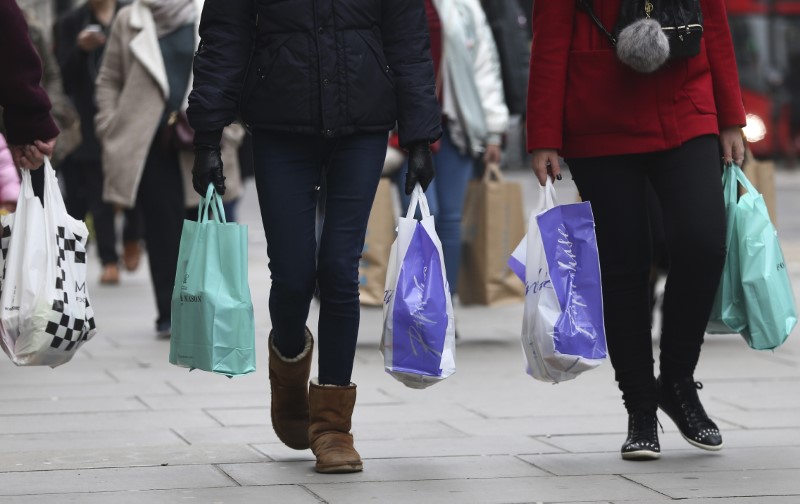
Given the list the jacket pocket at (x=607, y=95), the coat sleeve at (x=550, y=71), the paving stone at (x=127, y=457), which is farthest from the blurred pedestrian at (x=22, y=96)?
the jacket pocket at (x=607, y=95)

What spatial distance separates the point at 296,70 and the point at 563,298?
0.98m

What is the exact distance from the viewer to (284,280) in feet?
15.3

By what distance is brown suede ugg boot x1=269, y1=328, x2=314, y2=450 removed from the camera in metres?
4.85

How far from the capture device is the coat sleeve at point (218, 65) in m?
4.61

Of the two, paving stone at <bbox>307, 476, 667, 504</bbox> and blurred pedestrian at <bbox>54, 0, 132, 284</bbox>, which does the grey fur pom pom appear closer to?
paving stone at <bbox>307, 476, 667, 504</bbox>

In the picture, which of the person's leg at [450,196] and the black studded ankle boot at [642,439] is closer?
the black studded ankle boot at [642,439]

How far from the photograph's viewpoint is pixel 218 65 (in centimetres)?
462

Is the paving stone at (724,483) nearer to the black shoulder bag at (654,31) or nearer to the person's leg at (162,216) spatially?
the black shoulder bag at (654,31)

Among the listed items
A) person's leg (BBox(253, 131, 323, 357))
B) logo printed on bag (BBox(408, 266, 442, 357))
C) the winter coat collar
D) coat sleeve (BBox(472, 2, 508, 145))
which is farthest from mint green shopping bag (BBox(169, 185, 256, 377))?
the winter coat collar

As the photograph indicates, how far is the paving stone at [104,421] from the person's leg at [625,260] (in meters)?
1.49

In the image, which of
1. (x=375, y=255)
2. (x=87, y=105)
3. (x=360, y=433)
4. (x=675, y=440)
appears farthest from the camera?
(x=87, y=105)

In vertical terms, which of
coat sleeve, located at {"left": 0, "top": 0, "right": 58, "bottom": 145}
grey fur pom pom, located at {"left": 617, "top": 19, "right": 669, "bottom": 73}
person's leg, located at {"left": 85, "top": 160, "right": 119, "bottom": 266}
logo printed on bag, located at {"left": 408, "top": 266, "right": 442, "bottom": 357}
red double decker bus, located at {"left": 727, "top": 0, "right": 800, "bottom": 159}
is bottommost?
red double decker bus, located at {"left": 727, "top": 0, "right": 800, "bottom": 159}

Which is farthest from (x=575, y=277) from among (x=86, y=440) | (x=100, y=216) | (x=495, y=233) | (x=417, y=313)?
(x=100, y=216)

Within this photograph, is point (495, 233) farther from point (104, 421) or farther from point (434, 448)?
point (434, 448)
